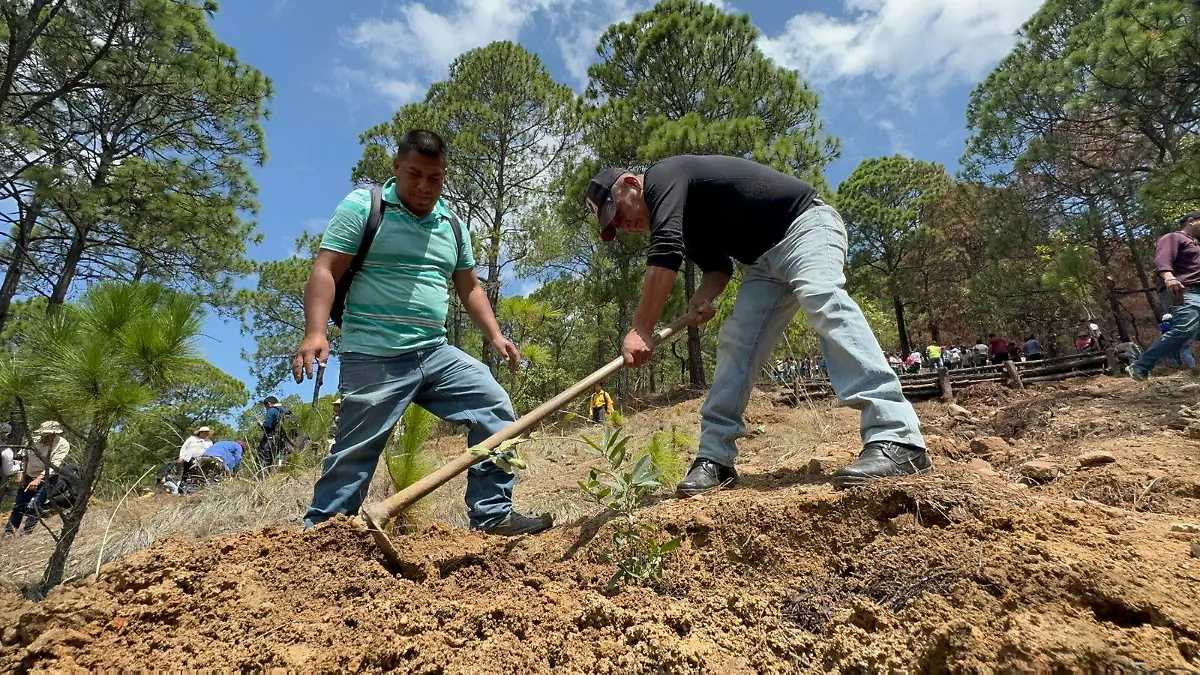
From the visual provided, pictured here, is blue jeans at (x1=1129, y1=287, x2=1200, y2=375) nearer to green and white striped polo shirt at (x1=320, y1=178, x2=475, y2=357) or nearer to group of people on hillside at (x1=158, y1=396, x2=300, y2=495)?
green and white striped polo shirt at (x1=320, y1=178, x2=475, y2=357)

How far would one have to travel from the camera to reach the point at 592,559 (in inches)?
52.4

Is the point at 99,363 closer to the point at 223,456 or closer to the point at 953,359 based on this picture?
the point at 223,456

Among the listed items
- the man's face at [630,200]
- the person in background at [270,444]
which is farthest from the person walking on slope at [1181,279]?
the person in background at [270,444]

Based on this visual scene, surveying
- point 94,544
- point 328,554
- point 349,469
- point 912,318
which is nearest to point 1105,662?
point 328,554

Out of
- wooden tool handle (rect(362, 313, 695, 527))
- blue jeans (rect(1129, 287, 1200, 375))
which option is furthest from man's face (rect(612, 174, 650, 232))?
blue jeans (rect(1129, 287, 1200, 375))

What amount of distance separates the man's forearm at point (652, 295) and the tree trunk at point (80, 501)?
2.28 m

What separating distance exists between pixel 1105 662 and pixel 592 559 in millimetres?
910

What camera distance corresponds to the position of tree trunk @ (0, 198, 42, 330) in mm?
7039

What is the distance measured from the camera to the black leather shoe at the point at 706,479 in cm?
176

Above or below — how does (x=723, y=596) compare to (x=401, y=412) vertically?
below

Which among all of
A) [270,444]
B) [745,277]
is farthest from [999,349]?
[270,444]

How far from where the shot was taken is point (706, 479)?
180 centimetres

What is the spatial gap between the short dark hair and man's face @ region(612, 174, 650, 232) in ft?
2.12

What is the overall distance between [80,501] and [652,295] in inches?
99.5
